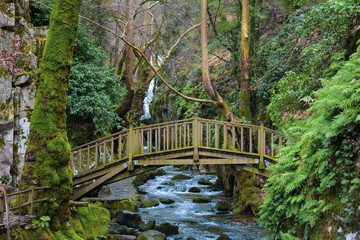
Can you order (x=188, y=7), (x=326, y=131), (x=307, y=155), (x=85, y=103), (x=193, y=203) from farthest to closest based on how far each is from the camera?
(x=188, y=7) < (x=193, y=203) < (x=85, y=103) < (x=307, y=155) < (x=326, y=131)

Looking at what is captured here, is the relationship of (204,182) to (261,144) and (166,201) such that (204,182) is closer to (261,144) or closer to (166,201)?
(166,201)

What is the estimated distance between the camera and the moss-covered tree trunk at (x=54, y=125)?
855 cm

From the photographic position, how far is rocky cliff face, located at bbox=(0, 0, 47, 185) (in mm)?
11719

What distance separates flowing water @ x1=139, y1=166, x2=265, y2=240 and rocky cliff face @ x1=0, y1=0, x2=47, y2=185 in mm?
5244

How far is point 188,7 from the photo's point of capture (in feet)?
64.6

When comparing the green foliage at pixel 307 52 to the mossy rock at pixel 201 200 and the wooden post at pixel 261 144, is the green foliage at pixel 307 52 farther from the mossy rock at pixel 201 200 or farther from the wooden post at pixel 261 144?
the mossy rock at pixel 201 200

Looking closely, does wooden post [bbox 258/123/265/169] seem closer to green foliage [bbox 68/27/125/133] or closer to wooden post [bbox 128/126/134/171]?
wooden post [bbox 128/126/134/171]

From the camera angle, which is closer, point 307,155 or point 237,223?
point 307,155

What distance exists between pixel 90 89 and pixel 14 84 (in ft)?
10.1

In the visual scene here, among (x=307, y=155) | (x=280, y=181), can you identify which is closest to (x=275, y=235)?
(x=280, y=181)

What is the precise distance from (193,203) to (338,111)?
10650 mm

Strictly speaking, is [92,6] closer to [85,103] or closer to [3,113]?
[85,103]

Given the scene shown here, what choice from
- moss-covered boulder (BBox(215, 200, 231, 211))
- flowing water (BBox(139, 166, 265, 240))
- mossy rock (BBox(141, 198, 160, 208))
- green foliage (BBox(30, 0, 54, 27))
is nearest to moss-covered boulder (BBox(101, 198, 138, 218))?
flowing water (BBox(139, 166, 265, 240))

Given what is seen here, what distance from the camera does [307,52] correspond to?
11.5 meters
